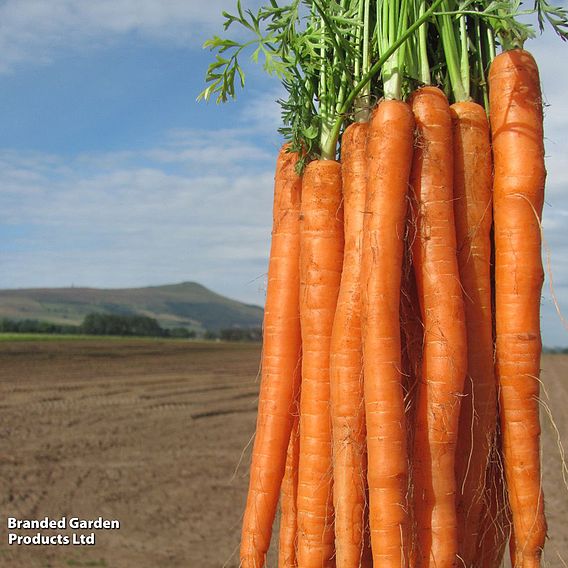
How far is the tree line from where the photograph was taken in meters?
39.0

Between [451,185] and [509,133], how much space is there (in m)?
0.35

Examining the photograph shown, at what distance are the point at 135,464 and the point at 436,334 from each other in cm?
746

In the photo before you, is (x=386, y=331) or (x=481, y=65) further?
(x=481, y=65)

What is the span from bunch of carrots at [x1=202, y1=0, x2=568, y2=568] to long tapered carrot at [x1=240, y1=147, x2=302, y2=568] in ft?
0.54

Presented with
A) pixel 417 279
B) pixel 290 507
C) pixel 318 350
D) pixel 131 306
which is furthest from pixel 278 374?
pixel 131 306

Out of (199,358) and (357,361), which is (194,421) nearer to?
(357,361)

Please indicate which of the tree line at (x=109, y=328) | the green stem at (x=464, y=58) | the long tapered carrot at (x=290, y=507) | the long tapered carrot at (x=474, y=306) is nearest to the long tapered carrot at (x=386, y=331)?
the long tapered carrot at (x=474, y=306)

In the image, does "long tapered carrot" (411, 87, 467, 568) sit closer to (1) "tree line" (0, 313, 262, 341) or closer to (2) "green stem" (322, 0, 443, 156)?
(2) "green stem" (322, 0, 443, 156)

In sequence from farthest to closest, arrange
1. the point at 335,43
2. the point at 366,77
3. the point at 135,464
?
the point at 135,464 < the point at 335,43 < the point at 366,77

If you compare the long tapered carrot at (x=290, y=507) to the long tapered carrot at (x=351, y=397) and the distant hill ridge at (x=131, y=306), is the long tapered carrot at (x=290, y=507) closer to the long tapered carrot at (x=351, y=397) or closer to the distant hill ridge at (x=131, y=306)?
the long tapered carrot at (x=351, y=397)

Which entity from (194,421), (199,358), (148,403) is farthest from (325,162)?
(199,358)

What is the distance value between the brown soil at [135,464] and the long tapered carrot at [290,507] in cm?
158

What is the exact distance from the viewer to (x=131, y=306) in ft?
265

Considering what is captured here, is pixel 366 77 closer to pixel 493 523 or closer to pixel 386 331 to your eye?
pixel 386 331
